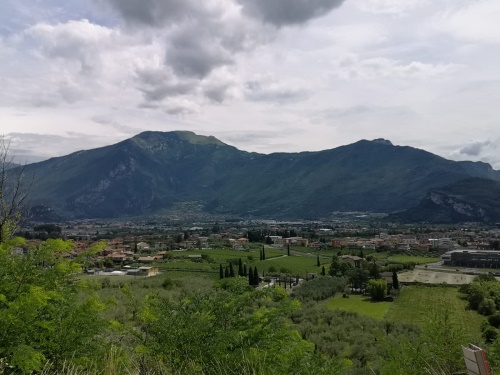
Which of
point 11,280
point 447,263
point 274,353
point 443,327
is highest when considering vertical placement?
point 11,280

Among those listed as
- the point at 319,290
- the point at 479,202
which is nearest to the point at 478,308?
the point at 319,290

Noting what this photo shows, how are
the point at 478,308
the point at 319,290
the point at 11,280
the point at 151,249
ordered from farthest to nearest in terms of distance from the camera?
the point at 151,249
the point at 319,290
the point at 478,308
the point at 11,280

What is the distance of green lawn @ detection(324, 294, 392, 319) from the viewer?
4072 cm

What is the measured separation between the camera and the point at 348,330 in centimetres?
3055

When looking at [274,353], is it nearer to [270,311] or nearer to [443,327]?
[270,311]

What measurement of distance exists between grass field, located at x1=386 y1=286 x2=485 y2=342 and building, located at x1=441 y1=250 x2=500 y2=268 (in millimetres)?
26755

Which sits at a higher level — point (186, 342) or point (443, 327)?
point (186, 342)

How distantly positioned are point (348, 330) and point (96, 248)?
85.4ft

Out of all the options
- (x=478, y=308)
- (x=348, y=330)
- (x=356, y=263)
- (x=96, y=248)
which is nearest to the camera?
(x=96, y=248)

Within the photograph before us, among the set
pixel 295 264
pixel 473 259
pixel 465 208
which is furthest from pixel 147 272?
pixel 465 208

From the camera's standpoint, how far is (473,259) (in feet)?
247

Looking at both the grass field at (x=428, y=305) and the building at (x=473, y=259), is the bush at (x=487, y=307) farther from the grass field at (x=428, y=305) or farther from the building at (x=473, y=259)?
the building at (x=473, y=259)

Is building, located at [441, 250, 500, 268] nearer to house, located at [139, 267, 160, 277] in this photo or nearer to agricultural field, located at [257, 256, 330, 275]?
agricultural field, located at [257, 256, 330, 275]

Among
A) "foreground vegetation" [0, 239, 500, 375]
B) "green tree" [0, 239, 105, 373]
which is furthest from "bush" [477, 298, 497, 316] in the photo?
"green tree" [0, 239, 105, 373]
